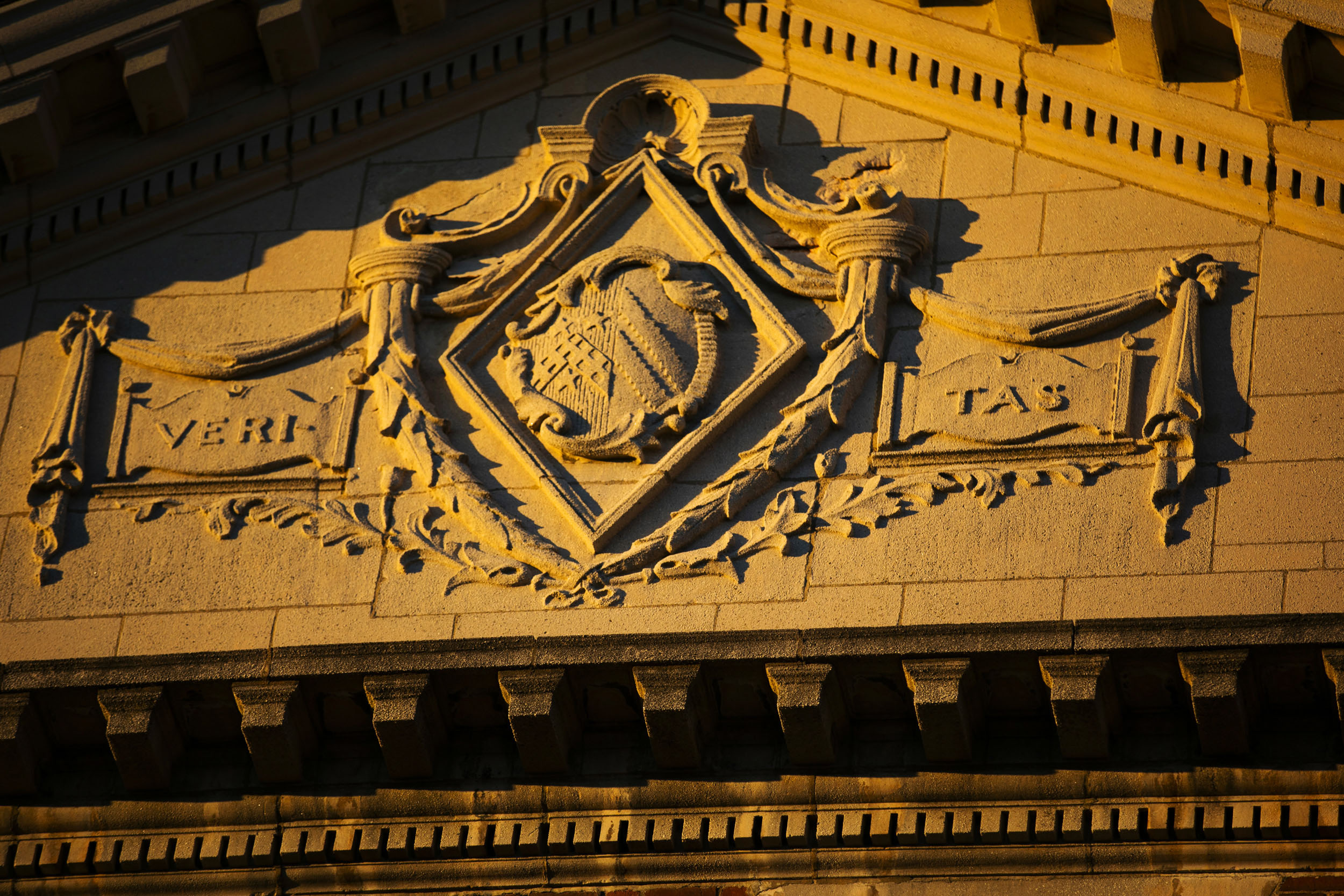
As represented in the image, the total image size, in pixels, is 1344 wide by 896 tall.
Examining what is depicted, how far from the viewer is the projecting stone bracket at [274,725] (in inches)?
453

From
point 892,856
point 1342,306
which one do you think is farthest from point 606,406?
point 1342,306

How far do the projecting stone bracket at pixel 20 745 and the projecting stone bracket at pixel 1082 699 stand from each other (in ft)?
15.2

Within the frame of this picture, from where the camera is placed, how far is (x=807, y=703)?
1113 centimetres

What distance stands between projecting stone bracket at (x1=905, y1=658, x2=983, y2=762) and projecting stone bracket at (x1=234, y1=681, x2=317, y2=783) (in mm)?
2785

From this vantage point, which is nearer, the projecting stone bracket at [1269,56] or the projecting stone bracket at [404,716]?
the projecting stone bracket at [404,716]

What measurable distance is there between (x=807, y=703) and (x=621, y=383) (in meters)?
2.24

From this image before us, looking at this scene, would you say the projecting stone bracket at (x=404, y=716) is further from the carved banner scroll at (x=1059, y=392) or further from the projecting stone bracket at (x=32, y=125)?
the projecting stone bracket at (x=32, y=125)

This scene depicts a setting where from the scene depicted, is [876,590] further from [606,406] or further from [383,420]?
[383,420]

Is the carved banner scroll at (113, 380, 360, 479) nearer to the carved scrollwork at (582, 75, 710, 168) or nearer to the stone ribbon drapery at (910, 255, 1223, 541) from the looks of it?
the carved scrollwork at (582, 75, 710, 168)

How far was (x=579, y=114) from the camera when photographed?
1407cm

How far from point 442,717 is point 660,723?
1.07 m

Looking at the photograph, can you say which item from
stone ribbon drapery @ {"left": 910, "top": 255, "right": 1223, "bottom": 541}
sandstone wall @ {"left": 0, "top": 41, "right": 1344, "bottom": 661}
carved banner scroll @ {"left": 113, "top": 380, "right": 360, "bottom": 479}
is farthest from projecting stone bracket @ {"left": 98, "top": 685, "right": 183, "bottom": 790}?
stone ribbon drapery @ {"left": 910, "top": 255, "right": 1223, "bottom": 541}

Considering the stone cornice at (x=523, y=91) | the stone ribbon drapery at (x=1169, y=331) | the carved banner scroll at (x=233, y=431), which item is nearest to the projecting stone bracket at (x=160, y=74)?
the stone cornice at (x=523, y=91)

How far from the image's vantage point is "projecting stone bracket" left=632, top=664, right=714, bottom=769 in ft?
36.9
